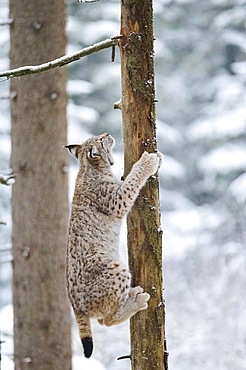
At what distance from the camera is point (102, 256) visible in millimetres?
3436

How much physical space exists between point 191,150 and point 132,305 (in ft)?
28.3

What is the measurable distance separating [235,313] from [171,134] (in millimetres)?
3193

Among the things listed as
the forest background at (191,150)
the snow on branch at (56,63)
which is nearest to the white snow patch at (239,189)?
the forest background at (191,150)

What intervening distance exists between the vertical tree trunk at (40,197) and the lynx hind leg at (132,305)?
5.57 feet

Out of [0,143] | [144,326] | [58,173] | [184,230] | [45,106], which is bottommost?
[144,326]

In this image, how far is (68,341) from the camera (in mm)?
5062

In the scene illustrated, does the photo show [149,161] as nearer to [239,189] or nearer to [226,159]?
[239,189]

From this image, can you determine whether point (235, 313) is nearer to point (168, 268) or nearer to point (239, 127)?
point (168, 268)

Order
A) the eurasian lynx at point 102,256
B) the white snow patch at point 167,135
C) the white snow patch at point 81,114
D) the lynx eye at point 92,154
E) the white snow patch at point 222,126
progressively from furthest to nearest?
the white snow patch at point 167,135, the white snow patch at point 222,126, the white snow patch at point 81,114, the lynx eye at point 92,154, the eurasian lynx at point 102,256

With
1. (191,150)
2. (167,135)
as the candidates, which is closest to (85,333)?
(167,135)

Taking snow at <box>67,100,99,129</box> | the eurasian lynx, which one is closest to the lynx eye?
the eurasian lynx

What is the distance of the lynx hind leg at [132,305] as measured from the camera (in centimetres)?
319

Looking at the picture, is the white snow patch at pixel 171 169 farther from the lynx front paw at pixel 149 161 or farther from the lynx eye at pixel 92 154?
the lynx front paw at pixel 149 161

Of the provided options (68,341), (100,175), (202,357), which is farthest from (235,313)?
(100,175)
